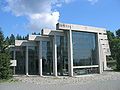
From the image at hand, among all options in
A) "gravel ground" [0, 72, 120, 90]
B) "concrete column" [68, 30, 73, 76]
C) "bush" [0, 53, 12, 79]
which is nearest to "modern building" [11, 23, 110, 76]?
"concrete column" [68, 30, 73, 76]

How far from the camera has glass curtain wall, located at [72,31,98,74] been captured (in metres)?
41.1

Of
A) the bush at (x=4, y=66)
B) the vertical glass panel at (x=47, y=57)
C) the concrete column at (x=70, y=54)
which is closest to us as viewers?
the bush at (x=4, y=66)

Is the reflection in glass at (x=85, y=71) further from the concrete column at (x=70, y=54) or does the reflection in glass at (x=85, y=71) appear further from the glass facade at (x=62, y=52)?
the glass facade at (x=62, y=52)

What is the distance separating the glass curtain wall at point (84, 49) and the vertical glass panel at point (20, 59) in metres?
12.8

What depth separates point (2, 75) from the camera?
108ft

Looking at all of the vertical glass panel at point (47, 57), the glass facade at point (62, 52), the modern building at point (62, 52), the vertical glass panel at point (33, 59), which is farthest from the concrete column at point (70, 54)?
the vertical glass panel at point (33, 59)

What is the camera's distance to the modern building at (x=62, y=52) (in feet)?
133

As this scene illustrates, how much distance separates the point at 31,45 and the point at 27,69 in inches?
198

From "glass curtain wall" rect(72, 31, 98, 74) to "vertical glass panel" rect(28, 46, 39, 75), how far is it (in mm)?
9849

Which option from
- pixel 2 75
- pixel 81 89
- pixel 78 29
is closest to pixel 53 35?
pixel 78 29

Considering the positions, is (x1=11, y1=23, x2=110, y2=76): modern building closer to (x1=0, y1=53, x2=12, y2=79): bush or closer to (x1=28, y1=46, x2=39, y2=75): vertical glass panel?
(x1=28, y1=46, x2=39, y2=75): vertical glass panel

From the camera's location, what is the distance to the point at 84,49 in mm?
42719

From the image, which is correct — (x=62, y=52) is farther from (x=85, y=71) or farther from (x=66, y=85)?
(x=66, y=85)

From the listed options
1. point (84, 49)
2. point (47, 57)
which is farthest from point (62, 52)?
point (84, 49)
